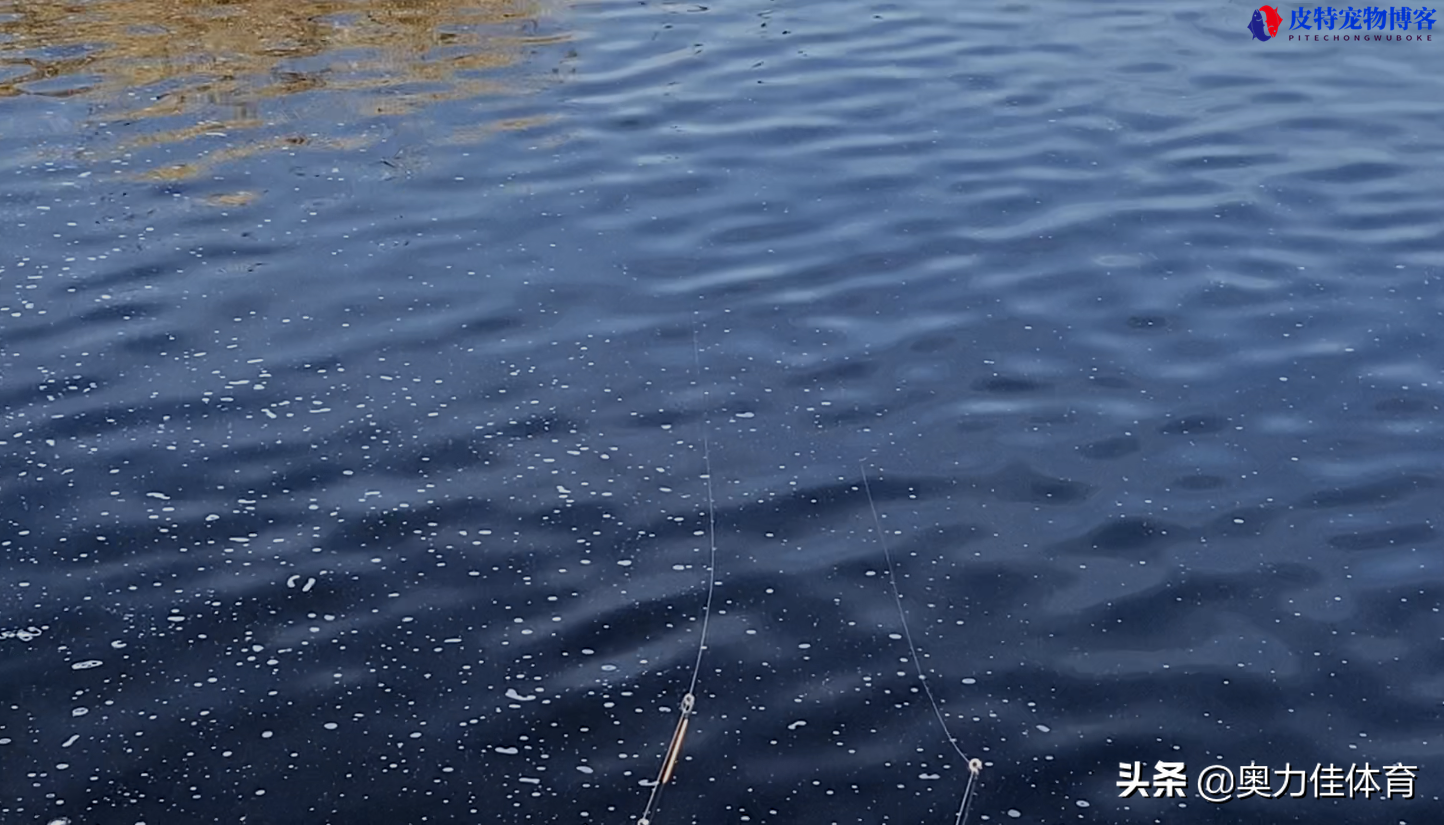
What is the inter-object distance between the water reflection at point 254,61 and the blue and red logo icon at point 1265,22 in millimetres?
4147

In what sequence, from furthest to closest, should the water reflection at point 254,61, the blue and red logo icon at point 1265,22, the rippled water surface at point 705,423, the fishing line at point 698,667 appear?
the blue and red logo icon at point 1265,22
the water reflection at point 254,61
the rippled water surface at point 705,423
the fishing line at point 698,667

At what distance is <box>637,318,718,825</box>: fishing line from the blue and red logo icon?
5.38 m

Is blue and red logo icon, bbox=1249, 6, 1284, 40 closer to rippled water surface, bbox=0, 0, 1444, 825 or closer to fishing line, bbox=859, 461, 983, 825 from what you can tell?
rippled water surface, bbox=0, 0, 1444, 825

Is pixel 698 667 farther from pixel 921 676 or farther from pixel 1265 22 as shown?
pixel 1265 22

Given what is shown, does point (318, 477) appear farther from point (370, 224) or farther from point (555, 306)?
point (370, 224)

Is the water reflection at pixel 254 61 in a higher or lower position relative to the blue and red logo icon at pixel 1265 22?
higher

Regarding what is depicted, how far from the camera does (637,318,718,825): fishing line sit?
4.52 m

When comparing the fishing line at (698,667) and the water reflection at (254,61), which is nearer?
the fishing line at (698,667)

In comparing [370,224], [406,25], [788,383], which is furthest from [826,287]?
[406,25]

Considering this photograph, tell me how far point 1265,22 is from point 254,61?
5976 mm

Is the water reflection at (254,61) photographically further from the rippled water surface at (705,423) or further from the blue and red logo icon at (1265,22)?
the blue and red logo icon at (1265,22)

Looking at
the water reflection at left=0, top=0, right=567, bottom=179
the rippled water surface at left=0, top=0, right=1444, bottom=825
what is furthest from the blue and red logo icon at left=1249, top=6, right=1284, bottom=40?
the water reflection at left=0, top=0, right=567, bottom=179

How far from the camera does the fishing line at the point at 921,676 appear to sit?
453 cm

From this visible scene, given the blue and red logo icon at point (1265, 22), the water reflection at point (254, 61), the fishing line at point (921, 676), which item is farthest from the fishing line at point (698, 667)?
the blue and red logo icon at point (1265, 22)
